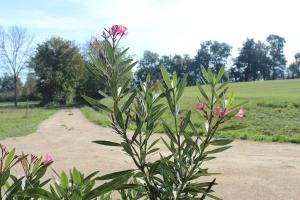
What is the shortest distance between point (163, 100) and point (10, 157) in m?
0.59

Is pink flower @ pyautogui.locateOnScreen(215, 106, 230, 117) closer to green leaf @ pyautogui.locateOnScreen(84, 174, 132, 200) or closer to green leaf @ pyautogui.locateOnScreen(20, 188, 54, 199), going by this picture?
green leaf @ pyautogui.locateOnScreen(84, 174, 132, 200)

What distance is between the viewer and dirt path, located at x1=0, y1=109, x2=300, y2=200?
279 inches

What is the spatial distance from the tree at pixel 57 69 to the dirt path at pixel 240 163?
4311 cm

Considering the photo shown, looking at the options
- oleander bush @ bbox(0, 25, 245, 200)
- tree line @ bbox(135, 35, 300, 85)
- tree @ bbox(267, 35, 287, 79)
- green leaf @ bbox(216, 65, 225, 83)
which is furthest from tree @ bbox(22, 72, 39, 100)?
green leaf @ bbox(216, 65, 225, 83)

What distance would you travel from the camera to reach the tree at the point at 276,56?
9094 centimetres

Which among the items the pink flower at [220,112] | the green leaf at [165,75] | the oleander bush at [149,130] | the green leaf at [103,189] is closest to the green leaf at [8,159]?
the oleander bush at [149,130]

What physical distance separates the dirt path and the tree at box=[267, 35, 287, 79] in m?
80.7

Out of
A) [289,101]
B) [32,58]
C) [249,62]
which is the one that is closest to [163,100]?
[289,101]

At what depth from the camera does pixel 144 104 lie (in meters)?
1.54

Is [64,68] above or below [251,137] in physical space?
above

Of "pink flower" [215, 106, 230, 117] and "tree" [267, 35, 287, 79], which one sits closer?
"pink flower" [215, 106, 230, 117]

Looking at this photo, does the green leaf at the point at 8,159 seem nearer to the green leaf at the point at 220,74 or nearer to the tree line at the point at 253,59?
the green leaf at the point at 220,74

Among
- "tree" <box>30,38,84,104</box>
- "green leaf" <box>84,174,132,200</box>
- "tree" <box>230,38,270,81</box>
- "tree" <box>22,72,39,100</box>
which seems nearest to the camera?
"green leaf" <box>84,174,132,200</box>

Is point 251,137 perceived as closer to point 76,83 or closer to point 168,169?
point 168,169
